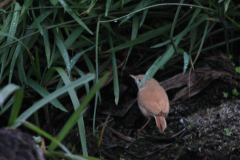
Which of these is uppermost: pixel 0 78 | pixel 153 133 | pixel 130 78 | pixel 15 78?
pixel 0 78

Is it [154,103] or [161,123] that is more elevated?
[154,103]

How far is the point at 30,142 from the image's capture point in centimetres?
135

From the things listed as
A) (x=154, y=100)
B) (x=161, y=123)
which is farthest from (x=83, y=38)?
(x=161, y=123)

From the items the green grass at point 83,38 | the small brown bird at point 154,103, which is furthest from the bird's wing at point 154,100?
the green grass at point 83,38

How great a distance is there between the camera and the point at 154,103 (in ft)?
10.6

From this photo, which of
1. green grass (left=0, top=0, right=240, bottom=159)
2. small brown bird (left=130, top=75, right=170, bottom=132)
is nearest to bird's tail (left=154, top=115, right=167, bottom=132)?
small brown bird (left=130, top=75, right=170, bottom=132)

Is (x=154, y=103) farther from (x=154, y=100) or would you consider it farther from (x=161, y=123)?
(x=161, y=123)

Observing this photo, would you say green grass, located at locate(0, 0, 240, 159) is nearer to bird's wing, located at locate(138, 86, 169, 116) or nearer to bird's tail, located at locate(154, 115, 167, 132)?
bird's wing, located at locate(138, 86, 169, 116)

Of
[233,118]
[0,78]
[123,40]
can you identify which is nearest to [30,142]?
[0,78]

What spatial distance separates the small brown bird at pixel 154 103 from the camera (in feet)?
10.2

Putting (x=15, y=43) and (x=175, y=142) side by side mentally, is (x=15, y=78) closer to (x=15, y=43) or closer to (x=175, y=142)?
(x=15, y=43)

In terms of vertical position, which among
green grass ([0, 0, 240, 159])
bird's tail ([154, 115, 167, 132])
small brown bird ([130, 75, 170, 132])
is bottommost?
bird's tail ([154, 115, 167, 132])

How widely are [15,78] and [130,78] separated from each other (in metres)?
1.35

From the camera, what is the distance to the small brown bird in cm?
312
